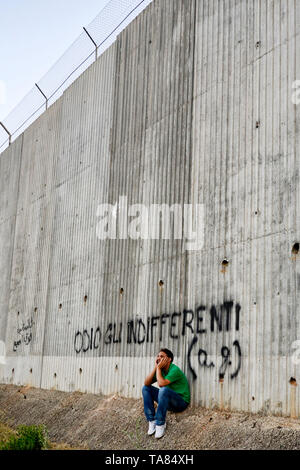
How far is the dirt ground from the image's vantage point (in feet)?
24.7

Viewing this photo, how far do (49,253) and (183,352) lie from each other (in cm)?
675

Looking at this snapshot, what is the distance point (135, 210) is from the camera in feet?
39.3

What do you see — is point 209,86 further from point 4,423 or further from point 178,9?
point 4,423

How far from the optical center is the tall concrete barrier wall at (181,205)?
839 cm

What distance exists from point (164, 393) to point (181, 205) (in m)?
2.98

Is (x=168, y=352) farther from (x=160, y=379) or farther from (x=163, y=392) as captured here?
(x=163, y=392)

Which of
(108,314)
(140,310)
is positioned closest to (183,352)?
(140,310)

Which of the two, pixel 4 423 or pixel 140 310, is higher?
pixel 140 310

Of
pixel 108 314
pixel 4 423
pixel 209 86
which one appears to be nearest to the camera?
pixel 209 86

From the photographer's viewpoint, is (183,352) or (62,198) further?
(62,198)

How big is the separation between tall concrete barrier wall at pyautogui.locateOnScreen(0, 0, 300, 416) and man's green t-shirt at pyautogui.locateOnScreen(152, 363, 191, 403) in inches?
4.9

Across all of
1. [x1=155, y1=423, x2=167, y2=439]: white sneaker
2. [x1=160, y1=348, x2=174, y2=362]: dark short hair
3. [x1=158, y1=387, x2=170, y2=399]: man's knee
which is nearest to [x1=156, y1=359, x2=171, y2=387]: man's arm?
[x1=158, y1=387, x2=170, y2=399]: man's knee

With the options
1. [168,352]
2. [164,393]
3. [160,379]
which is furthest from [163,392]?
[168,352]

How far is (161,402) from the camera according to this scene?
899cm
